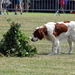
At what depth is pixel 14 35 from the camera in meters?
9.65

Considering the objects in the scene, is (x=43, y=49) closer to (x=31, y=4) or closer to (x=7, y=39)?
(x=7, y=39)

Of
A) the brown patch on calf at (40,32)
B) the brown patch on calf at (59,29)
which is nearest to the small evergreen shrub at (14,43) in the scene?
the brown patch on calf at (40,32)

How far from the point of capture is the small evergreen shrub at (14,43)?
9.63 m

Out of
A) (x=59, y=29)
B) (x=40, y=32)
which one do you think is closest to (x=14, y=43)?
(x=40, y=32)

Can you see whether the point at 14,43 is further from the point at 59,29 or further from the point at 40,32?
the point at 59,29

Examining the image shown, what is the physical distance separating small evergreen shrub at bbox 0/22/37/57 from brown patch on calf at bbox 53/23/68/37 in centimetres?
90

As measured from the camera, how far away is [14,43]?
9641mm

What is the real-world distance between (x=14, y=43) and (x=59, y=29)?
4.45 ft

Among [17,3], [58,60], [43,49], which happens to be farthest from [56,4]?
[58,60]

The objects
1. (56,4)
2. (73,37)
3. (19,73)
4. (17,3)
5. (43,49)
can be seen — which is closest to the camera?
(19,73)

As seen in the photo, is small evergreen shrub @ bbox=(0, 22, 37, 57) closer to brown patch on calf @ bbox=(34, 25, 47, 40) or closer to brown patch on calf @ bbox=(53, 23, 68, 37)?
brown patch on calf @ bbox=(34, 25, 47, 40)

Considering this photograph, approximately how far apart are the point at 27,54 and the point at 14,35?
1.93 feet

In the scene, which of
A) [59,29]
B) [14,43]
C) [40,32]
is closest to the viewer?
[14,43]

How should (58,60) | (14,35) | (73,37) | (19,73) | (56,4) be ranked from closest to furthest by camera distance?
(19,73) < (58,60) < (14,35) < (73,37) < (56,4)
